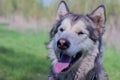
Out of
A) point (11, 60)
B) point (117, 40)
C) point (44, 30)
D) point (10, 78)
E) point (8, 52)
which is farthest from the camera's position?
point (44, 30)

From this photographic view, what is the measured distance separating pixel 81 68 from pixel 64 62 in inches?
13.6

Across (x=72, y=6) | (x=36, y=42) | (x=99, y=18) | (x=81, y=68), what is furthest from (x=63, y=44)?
(x=36, y=42)

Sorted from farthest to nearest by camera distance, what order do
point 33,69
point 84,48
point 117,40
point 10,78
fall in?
point 117,40 → point 33,69 → point 10,78 → point 84,48

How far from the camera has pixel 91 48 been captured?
22.5 ft

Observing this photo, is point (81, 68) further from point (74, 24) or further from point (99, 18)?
point (99, 18)

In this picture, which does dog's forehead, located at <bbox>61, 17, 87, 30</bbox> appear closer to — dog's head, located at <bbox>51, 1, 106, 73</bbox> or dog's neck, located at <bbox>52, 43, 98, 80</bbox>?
dog's head, located at <bbox>51, 1, 106, 73</bbox>

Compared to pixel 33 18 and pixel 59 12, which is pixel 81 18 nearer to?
pixel 59 12

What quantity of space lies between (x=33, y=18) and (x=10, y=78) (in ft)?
58.8

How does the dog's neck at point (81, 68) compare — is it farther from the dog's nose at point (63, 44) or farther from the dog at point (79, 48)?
the dog's nose at point (63, 44)

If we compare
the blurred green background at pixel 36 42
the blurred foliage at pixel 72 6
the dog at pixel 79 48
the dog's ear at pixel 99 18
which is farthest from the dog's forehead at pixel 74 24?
the blurred foliage at pixel 72 6

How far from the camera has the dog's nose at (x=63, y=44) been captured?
642cm

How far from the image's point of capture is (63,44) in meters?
6.46

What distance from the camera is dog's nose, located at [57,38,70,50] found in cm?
642

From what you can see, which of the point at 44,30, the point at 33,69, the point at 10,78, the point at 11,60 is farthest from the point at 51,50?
the point at 44,30
